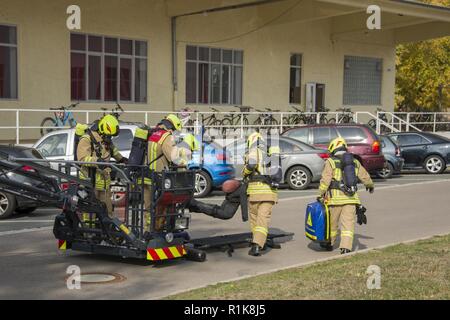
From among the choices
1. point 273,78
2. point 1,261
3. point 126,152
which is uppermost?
point 273,78

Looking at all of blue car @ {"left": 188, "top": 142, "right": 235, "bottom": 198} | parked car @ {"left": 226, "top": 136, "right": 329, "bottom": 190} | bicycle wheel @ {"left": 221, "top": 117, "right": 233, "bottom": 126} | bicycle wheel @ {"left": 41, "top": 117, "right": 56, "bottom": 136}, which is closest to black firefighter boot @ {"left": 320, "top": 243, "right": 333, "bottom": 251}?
blue car @ {"left": 188, "top": 142, "right": 235, "bottom": 198}

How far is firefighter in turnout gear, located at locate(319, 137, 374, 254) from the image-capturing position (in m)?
9.77

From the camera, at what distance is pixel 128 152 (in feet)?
49.8

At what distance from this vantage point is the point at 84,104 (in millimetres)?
23641

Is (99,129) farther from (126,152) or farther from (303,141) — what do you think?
(303,141)

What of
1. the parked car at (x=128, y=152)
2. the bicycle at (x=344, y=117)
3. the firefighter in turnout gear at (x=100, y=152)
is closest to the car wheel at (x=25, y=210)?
the parked car at (x=128, y=152)

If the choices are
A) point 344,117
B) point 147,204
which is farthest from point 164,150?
point 344,117

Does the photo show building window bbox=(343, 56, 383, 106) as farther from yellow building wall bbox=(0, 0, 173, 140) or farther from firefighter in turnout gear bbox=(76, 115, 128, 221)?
firefighter in turnout gear bbox=(76, 115, 128, 221)

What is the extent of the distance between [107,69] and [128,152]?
10245 millimetres

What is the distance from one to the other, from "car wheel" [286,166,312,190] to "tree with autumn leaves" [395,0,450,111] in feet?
75.5

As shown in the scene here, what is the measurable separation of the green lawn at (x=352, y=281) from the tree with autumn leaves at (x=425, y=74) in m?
32.2
